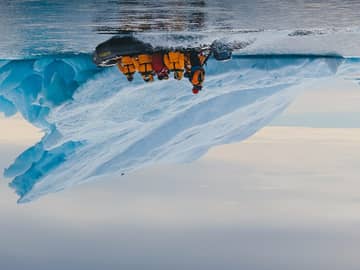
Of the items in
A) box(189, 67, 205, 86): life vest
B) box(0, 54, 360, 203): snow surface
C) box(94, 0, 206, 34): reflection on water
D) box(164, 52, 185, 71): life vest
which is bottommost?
box(94, 0, 206, 34): reflection on water

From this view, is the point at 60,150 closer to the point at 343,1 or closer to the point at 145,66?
the point at 145,66

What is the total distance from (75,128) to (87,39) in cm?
361

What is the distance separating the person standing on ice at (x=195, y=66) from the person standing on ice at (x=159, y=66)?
1.20 ft

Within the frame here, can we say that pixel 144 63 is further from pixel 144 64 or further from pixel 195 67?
pixel 195 67

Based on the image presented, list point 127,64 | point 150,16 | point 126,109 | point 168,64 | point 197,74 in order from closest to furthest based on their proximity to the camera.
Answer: point 150,16 < point 168,64 < point 127,64 < point 197,74 < point 126,109

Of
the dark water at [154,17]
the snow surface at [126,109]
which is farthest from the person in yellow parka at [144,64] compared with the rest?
the snow surface at [126,109]

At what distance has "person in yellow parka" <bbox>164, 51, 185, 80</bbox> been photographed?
1407 cm

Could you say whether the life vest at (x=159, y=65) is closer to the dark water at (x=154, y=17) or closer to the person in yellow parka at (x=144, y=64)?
the person in yellow parka at (x=144, y=64)

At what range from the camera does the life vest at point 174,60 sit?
46.2 feet

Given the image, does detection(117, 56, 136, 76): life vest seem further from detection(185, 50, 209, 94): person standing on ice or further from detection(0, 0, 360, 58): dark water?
detection(185, 50, 209, 94): person standing on ice

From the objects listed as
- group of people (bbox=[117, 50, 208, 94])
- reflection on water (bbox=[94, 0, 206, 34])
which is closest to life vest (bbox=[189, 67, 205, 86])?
group of people (bbox=[117, 50, 208, 94])

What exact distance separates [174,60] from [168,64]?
169mm

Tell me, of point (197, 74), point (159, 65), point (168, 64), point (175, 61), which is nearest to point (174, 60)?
point (175, 61)

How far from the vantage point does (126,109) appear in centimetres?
1777
